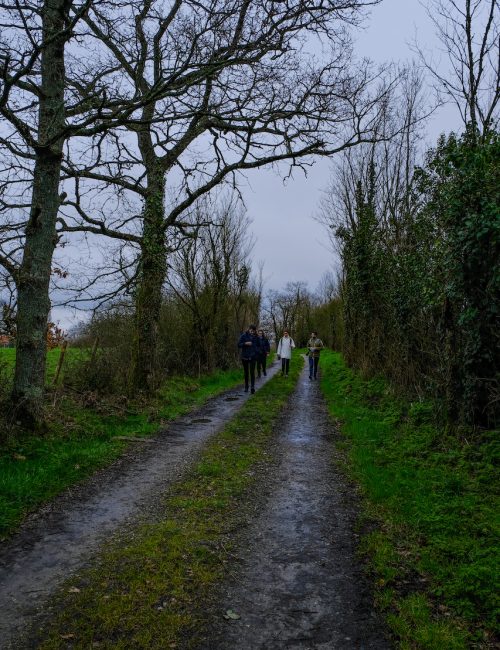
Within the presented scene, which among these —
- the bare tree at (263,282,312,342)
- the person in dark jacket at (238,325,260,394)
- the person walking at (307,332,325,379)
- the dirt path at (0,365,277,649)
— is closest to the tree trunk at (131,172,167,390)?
the person in dark jacket at (238,325,260,394)

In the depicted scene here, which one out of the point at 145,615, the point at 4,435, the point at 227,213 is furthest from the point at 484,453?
the point at 227,213

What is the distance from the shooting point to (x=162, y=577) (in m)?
3.80

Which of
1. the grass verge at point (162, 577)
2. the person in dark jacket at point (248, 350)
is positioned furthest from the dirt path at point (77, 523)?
the person in dark jacket at point (248, 350)

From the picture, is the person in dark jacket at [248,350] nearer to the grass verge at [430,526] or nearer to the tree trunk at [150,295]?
the tree trunk at [150,295]

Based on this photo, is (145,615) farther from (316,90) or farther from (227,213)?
(227,213)

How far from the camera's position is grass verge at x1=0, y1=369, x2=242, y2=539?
5355mm

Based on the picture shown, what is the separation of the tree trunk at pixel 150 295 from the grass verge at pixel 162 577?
6.09 meters

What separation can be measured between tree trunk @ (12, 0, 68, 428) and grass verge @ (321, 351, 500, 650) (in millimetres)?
5319

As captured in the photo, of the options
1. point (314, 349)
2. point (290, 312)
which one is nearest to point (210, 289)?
point (314, 349)

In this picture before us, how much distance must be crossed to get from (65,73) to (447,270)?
7657 millimetres

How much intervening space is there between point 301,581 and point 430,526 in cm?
164

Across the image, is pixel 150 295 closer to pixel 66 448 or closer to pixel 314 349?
pixel 66 448

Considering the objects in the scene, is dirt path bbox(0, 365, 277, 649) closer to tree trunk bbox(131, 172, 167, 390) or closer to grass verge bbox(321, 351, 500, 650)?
grass verge bbox(321, 351, 500, 650)

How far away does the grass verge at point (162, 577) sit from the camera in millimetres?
3115
